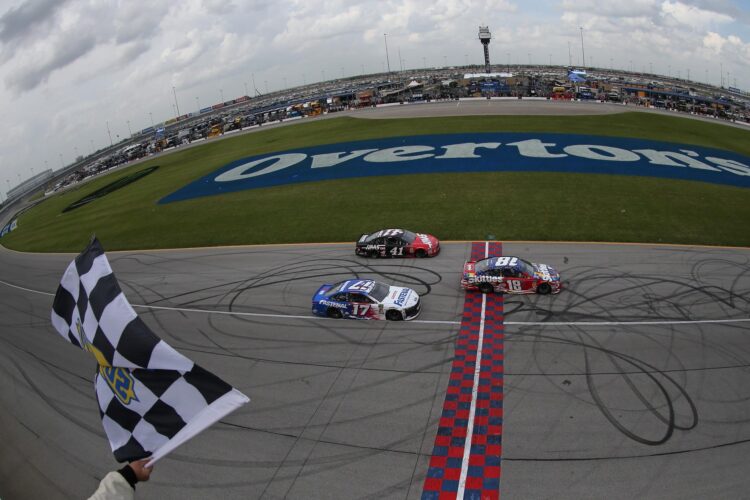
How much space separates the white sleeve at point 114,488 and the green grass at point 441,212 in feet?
70.7

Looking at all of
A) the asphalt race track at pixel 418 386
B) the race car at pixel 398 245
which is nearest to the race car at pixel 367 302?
the asphalt race track at pixel 418 386

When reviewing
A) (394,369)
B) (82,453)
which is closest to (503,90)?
(394,369)

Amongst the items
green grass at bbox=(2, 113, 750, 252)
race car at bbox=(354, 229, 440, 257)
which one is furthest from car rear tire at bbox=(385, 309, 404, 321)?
green grass at bbox=(2, 113, 750, 252)

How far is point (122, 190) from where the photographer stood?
50.6 m

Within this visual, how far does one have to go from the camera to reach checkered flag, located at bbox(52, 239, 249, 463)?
4.74 m

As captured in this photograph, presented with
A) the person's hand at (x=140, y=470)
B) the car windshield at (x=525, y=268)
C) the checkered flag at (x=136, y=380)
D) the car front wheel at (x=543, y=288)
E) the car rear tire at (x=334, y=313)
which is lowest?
the car front wheel at (x=543, y=288)

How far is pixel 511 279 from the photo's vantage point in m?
18.1

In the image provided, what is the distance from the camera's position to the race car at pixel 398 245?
2239 centimetres

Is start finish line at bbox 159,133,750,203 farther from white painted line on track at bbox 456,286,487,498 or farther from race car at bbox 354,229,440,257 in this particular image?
white painted line on track at bbox 456,286,487,498

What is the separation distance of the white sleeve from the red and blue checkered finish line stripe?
7063 mm

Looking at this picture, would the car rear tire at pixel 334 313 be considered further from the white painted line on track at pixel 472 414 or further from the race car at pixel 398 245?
the race car at pixel 398 245

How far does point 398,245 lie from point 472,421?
11.6 meters

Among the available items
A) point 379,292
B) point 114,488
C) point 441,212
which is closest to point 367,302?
point 379,292

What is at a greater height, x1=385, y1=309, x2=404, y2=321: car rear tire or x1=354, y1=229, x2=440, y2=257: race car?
x1=354, y1=229, x2=440, y2=257: race car
